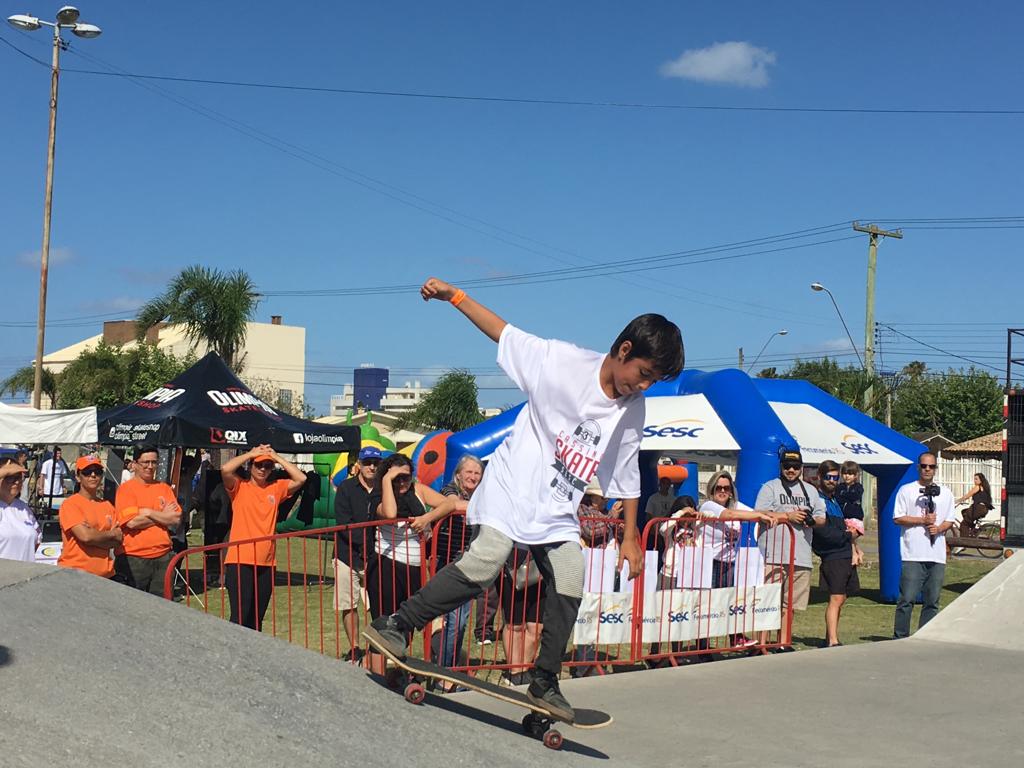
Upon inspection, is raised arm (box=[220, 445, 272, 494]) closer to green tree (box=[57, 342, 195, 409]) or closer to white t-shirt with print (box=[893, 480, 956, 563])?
white t-shirt with print (box=[893, 480, 956, 563])

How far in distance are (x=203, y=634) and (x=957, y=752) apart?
3.80 metres

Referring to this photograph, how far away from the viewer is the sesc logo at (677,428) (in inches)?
599

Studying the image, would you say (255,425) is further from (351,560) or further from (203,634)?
(203,634)

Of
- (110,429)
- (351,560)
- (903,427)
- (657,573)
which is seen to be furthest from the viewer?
(903,427)

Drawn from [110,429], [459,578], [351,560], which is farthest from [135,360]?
[459,578]

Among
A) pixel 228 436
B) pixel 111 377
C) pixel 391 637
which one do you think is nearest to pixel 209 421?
pixel 228 436

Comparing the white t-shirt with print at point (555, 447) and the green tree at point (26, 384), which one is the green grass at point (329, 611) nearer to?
the white t-shirt with print at point (555, 447)

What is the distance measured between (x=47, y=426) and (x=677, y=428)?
29.0 ft

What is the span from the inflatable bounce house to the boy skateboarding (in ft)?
31.5

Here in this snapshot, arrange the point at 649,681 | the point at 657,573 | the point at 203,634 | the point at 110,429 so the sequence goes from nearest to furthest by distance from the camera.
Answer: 1. the point at 203,634
2. the point at 649,681
3. the point at 657,573
4. the point at 110,429

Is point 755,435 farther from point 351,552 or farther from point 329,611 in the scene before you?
point 351,552

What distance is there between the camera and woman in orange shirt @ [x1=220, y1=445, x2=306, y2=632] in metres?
8.12

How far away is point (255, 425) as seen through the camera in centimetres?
1520

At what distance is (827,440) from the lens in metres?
15.8
